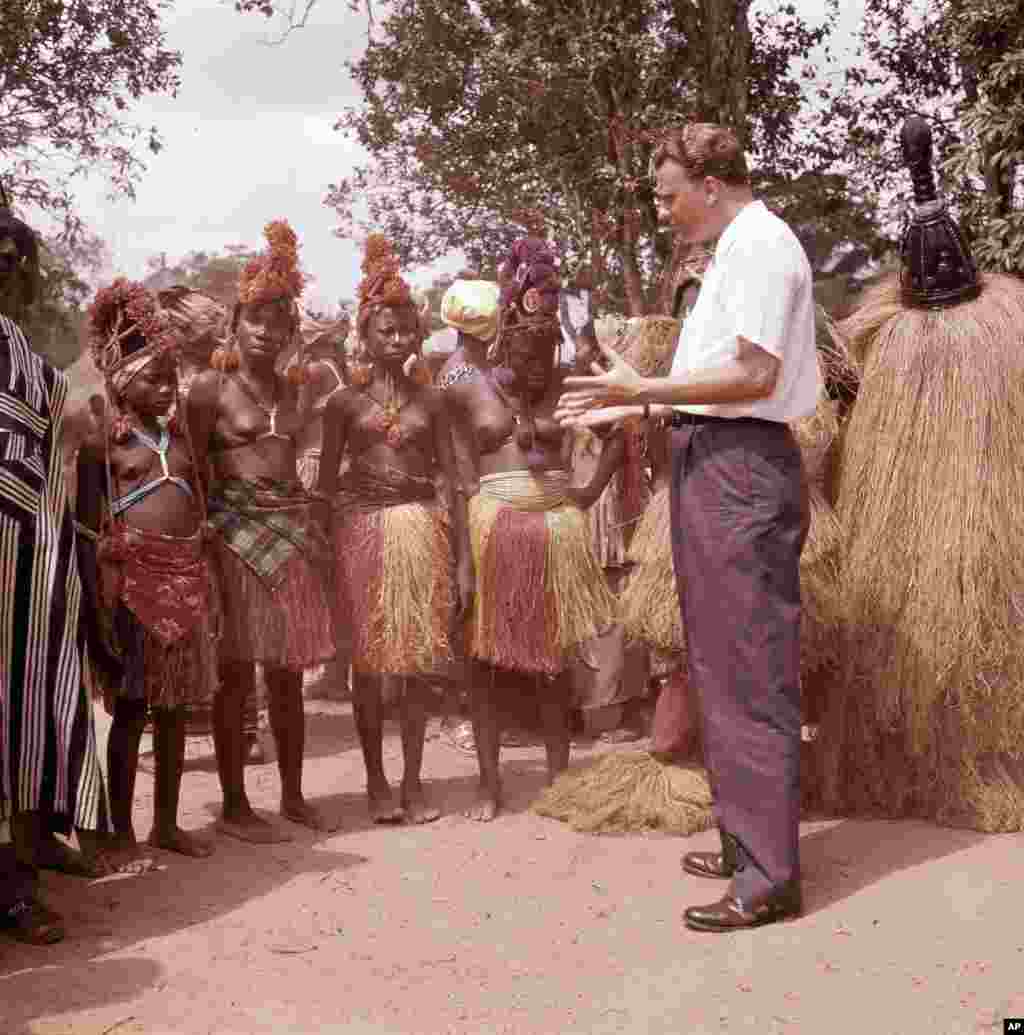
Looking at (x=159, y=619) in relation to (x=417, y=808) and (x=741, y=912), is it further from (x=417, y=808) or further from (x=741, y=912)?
(x=741, y=912)

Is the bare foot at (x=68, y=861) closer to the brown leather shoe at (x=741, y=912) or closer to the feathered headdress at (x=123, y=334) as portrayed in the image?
the feathered headdress at (x=123, y=334)

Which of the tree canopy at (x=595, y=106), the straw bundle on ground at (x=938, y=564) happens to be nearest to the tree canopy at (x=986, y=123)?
the tree canopy at (x=595, y=106)

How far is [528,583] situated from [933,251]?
179 centimetres

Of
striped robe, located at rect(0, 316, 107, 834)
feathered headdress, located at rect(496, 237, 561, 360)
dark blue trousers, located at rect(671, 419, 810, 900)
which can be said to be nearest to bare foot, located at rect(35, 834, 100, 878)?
striped robe, located at rect(0, 316, 107, 834)

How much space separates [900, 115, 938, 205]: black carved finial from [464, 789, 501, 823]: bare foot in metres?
2.54

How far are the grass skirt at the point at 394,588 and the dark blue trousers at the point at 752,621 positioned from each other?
4.54 feet

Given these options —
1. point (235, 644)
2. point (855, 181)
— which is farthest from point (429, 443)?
point (855, 181)

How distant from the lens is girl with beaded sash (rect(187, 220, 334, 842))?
189 inches

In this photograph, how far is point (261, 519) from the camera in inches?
191

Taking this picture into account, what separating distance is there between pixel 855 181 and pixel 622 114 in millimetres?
2614

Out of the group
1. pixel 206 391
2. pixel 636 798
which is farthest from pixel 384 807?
pixel 206 391

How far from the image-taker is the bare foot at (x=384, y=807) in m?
5.03

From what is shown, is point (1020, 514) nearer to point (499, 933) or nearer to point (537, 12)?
point (499, 933)

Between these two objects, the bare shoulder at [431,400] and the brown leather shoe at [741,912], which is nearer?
the brown leather shoe at [741,912]
